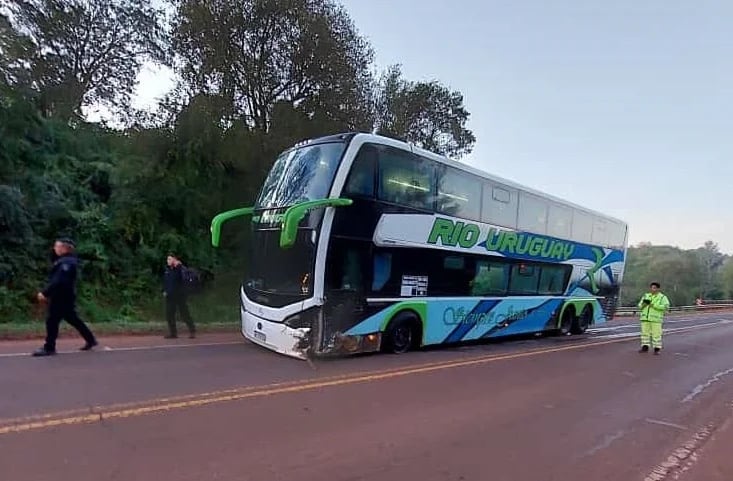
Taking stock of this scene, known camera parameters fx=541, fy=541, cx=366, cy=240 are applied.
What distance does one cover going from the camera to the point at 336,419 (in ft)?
18.4

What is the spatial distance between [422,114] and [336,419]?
82.5 feet

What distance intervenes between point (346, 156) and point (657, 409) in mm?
5888

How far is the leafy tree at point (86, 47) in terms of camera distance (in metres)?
23.3

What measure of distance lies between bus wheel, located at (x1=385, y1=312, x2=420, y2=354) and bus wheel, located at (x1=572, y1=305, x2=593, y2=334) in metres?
8.57

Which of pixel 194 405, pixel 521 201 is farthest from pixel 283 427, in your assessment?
pixel 521 201

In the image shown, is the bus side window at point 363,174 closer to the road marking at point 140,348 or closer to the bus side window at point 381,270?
the bus side window at point 381,270

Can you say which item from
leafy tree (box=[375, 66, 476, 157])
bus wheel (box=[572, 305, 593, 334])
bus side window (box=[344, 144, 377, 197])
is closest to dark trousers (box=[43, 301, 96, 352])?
bus side window (box=[344, 144, 377, 197])

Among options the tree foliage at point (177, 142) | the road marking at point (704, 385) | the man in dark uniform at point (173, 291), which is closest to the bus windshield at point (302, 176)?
the man in dark uniform at point (173, 291)

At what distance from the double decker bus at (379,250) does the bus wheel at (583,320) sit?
4362mm

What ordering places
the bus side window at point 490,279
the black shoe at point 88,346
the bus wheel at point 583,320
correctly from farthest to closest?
the bus wheel at point 583,320 → the bus side window at point 490,279 → the black shoe at point 88,346

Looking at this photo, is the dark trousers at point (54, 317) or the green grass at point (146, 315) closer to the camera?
the dark trousers at point (54, 317)

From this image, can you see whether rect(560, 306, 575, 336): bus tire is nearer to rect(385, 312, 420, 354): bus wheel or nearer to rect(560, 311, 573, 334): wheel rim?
rect(560, 311, 573, 334): wheel rim

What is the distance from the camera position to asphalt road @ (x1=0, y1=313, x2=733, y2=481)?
169 inches

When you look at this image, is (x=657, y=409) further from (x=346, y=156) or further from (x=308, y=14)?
(x=308, y=14)
